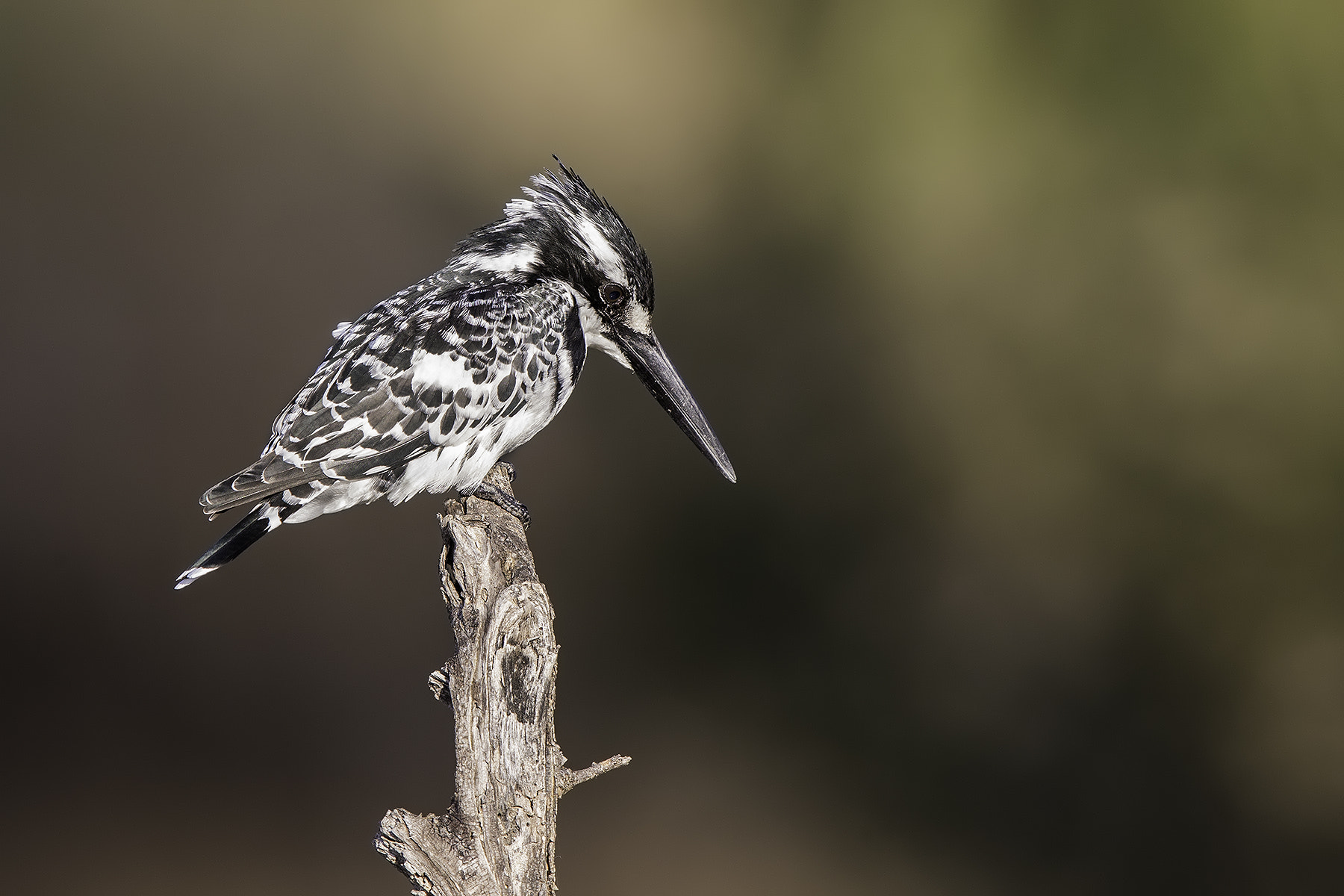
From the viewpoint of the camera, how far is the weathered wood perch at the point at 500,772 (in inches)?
51.1

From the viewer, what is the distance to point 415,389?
1.66 meters

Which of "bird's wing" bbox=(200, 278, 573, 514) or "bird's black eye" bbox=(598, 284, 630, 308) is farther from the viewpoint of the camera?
"bird's black eye" bbox=(598, 284, 630, 308)

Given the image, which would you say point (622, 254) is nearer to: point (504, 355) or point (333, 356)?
point (504, 355)

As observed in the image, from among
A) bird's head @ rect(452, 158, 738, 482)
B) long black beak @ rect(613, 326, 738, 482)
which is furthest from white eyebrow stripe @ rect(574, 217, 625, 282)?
long black beak @ rect(613, 326, 738, 482)

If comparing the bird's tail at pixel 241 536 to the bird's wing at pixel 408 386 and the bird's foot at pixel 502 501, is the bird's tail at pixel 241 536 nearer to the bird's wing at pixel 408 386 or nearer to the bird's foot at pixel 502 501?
the bird's wing at pixel 408 386

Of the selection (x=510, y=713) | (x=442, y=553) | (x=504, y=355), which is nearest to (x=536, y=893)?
(x=510, y=713)

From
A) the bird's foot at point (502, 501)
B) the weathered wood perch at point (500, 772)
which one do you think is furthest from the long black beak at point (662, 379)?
the weathered wood perch at point (500, 772)

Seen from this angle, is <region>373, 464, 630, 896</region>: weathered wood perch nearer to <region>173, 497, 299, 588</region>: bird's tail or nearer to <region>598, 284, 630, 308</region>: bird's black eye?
<region>173, 497, 299, 588</region>: bird's tail

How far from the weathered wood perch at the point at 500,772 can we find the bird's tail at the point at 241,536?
39cm

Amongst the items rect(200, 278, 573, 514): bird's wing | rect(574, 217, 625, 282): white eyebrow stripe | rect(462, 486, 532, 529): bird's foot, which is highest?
rect(574, 217, 625, 282): white eyebrow stripe

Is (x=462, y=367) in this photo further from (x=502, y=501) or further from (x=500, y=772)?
(x=500, y=772)

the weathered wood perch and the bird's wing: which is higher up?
the bird's wing

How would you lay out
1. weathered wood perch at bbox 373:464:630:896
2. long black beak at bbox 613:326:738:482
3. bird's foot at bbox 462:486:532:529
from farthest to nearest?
long black beak at bbox 613:326:738:482, bird's foot at bbox 462:486:532:529, weathered wood perch at bbox 373:464:630:896

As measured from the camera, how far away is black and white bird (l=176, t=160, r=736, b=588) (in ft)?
5.22
